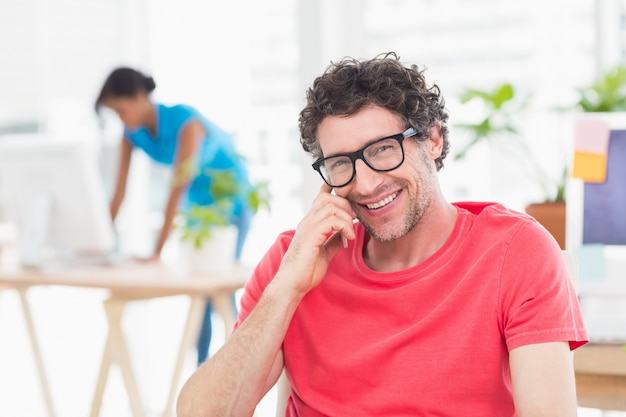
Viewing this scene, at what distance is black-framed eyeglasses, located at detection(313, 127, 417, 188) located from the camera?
151 centimetres

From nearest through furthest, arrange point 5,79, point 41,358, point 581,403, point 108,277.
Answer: point 581,403 → point 108,277 → point 41,358 → point 5,79

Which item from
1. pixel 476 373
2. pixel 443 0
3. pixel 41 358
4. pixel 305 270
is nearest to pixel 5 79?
pixel 41 358

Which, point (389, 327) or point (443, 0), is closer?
point (389, 327)

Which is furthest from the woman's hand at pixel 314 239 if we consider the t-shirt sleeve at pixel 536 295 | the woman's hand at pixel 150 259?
the woman's hand at pixel 150 259

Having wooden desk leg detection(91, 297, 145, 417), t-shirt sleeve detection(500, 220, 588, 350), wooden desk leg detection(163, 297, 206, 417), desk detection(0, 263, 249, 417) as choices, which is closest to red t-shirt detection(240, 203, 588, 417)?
t-shirt sleeve detection(500, 220, 588, 350)

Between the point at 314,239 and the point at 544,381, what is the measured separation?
519 mm

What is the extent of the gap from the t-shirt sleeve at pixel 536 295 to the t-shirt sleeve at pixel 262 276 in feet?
1.64

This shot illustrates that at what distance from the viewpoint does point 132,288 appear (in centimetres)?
271

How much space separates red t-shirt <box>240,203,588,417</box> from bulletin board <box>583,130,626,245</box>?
0.48m

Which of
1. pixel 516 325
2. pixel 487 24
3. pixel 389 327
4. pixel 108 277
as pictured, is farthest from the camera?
pixel 487 24

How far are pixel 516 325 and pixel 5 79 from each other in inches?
171

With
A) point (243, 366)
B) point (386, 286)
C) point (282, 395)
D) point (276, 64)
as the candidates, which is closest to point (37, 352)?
point (276, 64)

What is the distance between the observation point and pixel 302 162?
124 inches

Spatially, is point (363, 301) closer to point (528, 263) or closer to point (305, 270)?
point (305, 270)
